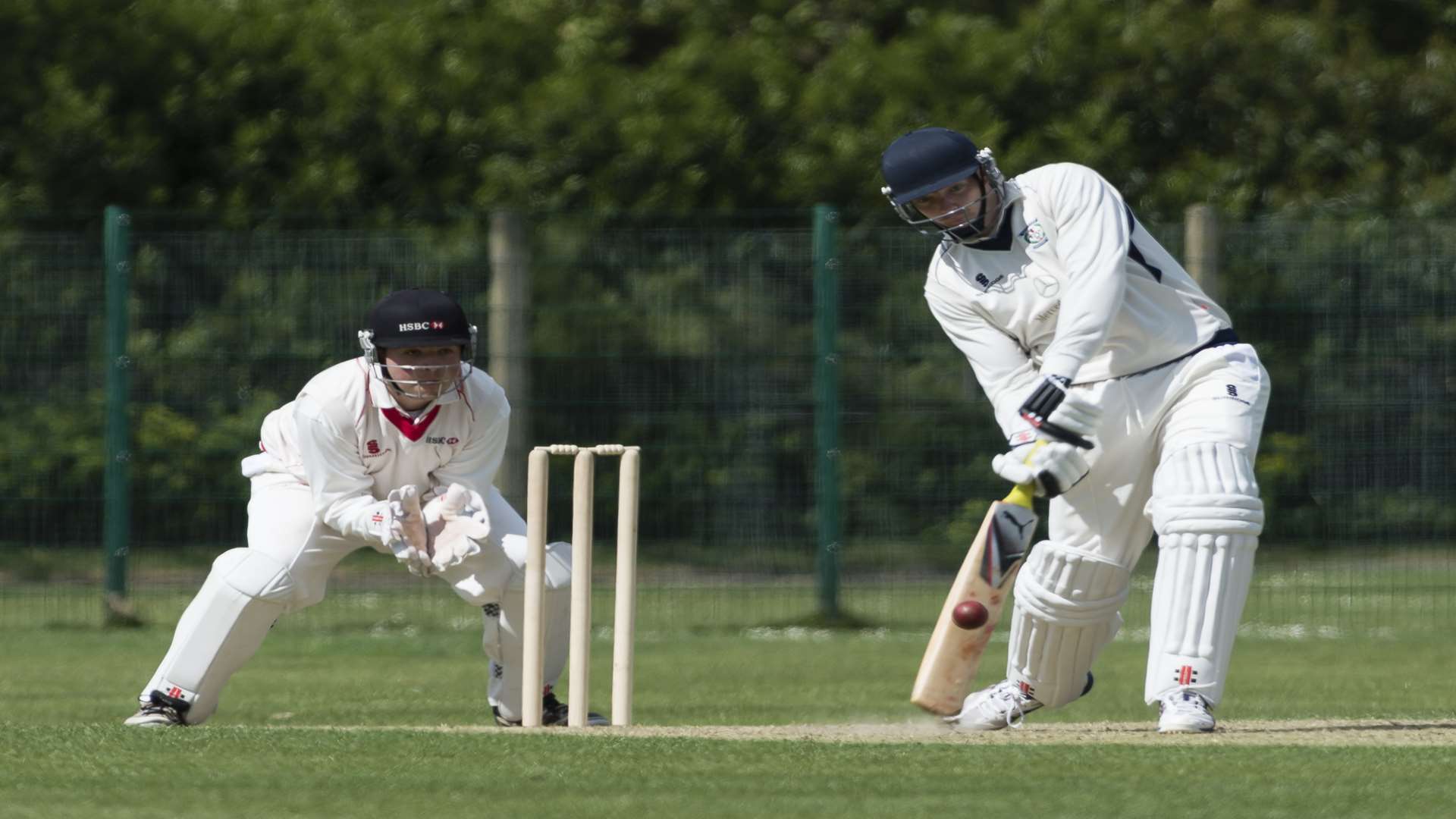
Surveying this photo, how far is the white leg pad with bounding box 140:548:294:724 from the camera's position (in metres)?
6.43

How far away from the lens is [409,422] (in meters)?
6.67

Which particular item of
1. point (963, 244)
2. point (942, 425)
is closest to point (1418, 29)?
point (942, 425)

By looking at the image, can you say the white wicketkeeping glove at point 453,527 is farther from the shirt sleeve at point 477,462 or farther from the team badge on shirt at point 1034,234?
the team badge on shirt at point 1034,234

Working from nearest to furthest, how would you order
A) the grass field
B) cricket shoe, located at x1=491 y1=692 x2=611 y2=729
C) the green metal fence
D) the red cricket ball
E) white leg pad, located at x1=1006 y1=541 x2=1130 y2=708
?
the grass field, the red cricket ball, white leg pad, located at x1=1006 y1=541 x2=1130 y2=708, cricket shoe, located at x1=491 y1=692 x2=611 y2=729, the green metal fence

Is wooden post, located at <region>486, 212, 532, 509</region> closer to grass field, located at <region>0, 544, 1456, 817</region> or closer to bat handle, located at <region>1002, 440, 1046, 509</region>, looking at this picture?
grass field, located at <region>0, 544, 1456, 817</region>

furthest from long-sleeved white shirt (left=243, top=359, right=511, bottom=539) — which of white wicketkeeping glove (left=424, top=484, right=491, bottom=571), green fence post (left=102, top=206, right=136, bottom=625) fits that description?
green fence post (left=102, top=206, right=136, bottom=625)

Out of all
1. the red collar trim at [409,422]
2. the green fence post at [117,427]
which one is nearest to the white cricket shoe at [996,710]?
the red collar trim at [409,422]

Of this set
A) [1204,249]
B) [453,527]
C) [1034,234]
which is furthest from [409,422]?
[1204,249]

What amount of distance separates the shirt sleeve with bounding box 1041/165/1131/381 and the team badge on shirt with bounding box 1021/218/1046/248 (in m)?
0.06

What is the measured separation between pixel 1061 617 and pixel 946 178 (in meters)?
1.29

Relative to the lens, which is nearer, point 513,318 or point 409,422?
point 409,422

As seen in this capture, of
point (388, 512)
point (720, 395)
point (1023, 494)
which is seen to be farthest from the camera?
point (720, 395)

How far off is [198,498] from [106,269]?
45.6 inches

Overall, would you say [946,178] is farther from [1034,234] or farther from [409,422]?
[409,422]
